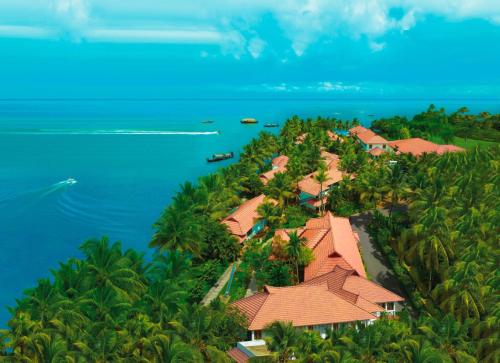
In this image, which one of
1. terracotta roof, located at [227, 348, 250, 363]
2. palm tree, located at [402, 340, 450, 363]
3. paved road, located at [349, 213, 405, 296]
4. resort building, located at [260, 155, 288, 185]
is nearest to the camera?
palm tree, located at [402, 340, 450, 363]

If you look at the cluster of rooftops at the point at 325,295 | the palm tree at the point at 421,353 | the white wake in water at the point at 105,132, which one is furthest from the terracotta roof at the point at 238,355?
the white wake in water at the point at 105,132

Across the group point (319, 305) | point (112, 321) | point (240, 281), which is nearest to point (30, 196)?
point (240, 281)

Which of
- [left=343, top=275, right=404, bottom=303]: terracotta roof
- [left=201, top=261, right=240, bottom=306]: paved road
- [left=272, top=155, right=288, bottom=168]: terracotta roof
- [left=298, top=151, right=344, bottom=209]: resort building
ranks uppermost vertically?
[left=272, top=155, right=288, bottom=168]: terracotta roof

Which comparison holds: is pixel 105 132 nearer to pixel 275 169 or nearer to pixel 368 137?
pixel 368 137

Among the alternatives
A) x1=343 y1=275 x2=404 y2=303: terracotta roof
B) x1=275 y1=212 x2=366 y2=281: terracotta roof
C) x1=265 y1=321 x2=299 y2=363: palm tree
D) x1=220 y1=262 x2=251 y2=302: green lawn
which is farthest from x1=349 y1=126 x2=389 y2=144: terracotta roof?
x1=265 y1=321 x2=299 y2=363: palm tree

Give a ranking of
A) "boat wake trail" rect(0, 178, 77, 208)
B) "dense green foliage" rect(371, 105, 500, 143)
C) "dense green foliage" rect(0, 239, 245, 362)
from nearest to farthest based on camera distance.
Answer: "dense green foliage" rect(0, 239, 245, 362), "boat wake trail" rect(0, 178, 77, 208), "dense green foliage" rect(371, 105, 500, 143)

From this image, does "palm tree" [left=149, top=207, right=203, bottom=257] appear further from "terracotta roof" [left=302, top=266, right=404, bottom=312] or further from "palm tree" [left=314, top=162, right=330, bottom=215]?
"palm tree" [left=314, top=162, right=330, bottom=215]

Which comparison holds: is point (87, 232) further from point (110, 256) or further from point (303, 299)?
point (303, 299)

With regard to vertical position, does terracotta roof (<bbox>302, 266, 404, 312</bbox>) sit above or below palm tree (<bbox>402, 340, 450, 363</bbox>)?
below

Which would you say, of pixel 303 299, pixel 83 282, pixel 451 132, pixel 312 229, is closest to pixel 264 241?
pixel 312 229
